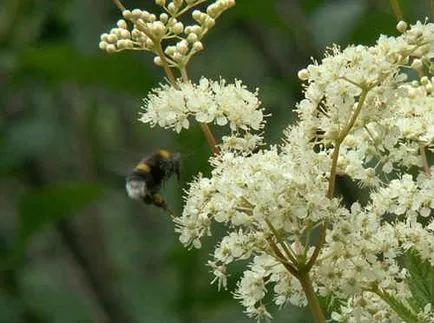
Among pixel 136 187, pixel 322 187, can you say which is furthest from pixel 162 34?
pixel 136 187

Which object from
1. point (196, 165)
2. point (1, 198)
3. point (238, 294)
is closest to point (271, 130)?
point (196, 165)

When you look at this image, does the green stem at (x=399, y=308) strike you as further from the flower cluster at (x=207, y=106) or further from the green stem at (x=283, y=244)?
the flower cluster at (x=207, y=106)

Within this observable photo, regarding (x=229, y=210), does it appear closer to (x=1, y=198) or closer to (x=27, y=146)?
(x=27, y=146)

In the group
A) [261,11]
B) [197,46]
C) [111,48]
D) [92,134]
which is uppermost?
[92,134]

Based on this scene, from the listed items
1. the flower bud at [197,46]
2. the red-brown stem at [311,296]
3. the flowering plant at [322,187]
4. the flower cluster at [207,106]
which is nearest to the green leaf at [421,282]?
the flowering plant at [322,187]

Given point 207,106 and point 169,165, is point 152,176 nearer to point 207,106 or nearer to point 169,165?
point 169,165

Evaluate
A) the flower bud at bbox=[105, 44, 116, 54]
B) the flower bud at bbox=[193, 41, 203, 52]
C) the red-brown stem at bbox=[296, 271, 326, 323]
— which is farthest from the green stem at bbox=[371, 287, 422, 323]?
the flower bud at bbox=[105, 44, 116, 54]
